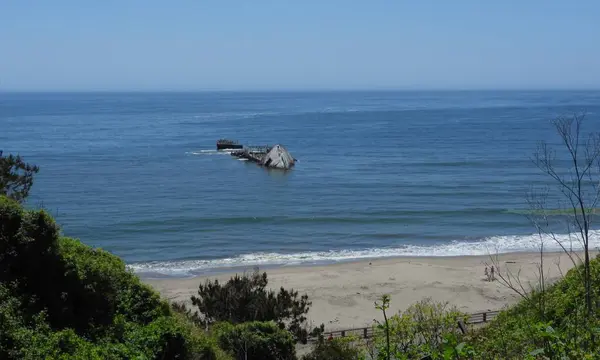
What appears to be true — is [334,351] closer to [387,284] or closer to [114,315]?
[114,315]

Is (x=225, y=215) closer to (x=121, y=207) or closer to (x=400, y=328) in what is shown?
(x=121, y=207)

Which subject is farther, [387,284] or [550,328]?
[387,284]

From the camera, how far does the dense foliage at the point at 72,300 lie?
15.1 meters

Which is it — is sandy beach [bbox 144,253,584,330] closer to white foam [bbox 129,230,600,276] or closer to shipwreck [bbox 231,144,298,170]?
white foam [bbox 129,230,600,276]

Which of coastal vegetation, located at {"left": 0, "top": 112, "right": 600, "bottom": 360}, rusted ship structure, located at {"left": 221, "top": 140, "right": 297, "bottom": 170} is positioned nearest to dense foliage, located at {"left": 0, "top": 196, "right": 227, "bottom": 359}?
coastal vegetation, located at {"left": 0, "top": 112, "right": 600, "bottom": 360}

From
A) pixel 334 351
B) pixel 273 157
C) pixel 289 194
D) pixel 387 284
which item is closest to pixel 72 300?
pixel 334 351

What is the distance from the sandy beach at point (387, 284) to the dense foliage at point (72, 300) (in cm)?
1183

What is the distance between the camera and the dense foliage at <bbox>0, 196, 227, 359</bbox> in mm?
15141

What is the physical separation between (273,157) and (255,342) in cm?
5771

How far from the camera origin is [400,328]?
14.1m

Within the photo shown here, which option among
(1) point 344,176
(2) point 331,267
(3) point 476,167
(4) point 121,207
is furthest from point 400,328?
(3) point 476,167

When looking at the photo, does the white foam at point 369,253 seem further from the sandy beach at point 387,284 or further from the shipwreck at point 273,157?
the shipwreck at point 273,157

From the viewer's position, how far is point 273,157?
249 feet

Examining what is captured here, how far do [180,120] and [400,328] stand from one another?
135 metres
